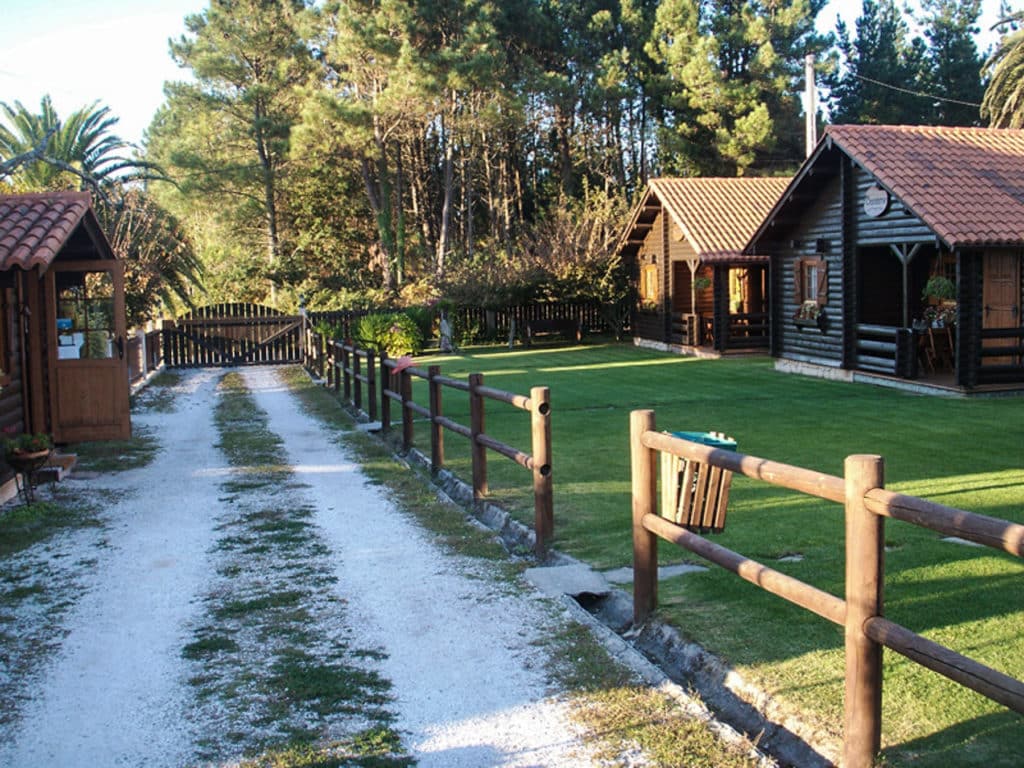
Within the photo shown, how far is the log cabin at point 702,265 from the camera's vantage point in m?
26.6

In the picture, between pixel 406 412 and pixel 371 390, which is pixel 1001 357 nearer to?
pixel 371 390

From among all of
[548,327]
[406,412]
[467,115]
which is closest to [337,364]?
[406,412]

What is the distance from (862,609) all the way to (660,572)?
Answer: 2.73m

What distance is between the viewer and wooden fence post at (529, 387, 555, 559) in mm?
7375

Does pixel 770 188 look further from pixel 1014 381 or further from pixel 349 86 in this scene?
pixel 349 86

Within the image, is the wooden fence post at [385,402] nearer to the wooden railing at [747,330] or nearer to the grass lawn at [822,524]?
the grass lawn at [822,524]

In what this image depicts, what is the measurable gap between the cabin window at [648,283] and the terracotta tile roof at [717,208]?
2.55 metres

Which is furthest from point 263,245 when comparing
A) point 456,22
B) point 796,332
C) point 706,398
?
point 706,398

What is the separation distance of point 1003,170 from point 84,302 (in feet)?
49.1

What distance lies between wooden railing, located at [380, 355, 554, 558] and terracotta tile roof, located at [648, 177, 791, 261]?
14.2 m

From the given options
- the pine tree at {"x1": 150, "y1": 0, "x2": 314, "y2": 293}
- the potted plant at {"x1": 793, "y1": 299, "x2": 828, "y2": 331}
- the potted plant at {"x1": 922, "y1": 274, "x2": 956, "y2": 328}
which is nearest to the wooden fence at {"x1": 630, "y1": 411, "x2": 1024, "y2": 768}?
the potted plant at {"x1": 922, "y1": 274, "x2": 956, "y2": 328}

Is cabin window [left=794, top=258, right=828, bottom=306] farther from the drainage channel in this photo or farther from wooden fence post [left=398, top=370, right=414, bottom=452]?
the drainage channel

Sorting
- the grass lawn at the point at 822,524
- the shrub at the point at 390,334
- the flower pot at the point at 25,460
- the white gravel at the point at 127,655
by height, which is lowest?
the white gravel at the point at 127,655

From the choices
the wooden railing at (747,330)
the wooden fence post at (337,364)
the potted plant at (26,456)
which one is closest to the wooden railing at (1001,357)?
the wooden railing at (747,330)
